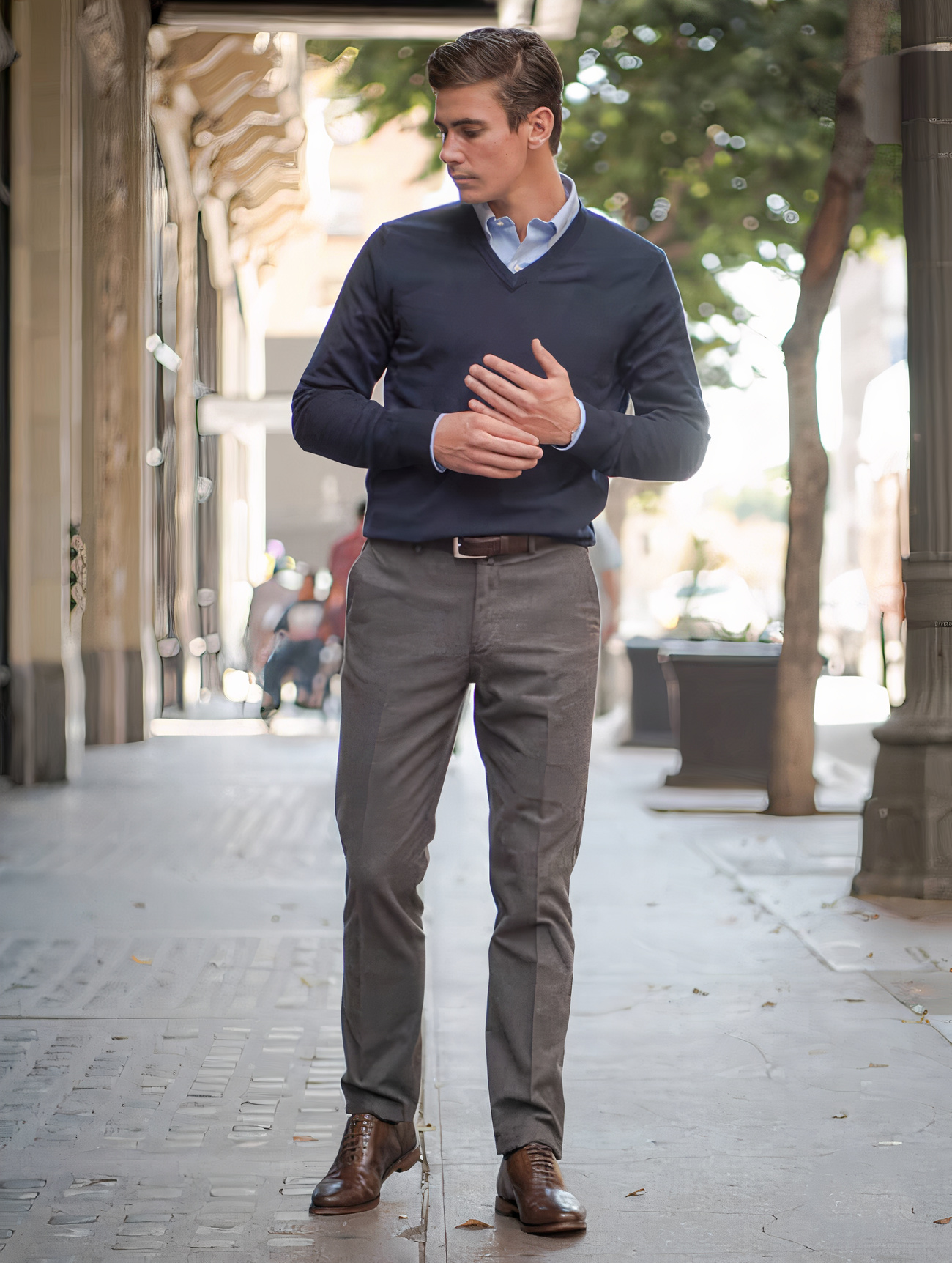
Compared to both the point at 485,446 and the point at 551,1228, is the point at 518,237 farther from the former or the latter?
the point at 551,1228

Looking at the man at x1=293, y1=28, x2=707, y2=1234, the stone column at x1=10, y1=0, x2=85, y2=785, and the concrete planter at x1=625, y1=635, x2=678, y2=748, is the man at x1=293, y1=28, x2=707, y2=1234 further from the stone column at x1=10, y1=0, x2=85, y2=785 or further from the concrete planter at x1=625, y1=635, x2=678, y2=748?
the concrete planter at x1=625, y1=635, x2=678, y2=748

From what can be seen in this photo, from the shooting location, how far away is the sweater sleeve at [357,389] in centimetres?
311

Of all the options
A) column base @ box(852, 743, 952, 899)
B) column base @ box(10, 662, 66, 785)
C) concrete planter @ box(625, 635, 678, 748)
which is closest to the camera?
column base @ box(852, 743, 952, 899)

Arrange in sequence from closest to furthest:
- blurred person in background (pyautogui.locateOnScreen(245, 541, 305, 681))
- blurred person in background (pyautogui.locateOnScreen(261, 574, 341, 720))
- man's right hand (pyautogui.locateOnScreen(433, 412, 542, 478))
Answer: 1. man's right hand (pyautogui.locateOnScreen(433, 412, 542, 478))
2. blurred person in background (pyautogui.locateOnScreen(261, 574, 341, 720))
3. blurred person in background (pyautogui.locateOnScreen(245, 541, 305, 681))

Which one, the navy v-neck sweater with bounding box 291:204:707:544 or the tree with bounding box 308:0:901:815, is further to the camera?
the tree with bounding box 308:0:901:815

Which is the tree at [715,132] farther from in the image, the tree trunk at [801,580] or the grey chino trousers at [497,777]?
the grey chino trousers at [497,777]

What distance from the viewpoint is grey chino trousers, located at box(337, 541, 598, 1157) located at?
10.4 feet

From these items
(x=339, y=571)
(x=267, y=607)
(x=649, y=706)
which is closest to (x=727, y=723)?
(x=649, y=706)

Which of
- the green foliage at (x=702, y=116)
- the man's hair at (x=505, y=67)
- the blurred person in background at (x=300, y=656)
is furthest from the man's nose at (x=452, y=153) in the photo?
the blurred person in background at (x=300, y=656)

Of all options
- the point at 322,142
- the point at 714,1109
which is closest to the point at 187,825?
the point at 714,1109

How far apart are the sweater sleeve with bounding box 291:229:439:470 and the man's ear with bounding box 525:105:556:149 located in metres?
0.34

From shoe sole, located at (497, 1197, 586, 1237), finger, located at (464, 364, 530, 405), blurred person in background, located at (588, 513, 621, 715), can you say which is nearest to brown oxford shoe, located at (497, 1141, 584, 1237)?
shoe sole, located at (497, 1197, 586, 1237)

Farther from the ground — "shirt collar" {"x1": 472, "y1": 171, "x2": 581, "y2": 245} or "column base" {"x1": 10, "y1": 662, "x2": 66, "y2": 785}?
"shirt collar" {"x1": 472, "y1": 171, "x2": 581, "y2": 245}

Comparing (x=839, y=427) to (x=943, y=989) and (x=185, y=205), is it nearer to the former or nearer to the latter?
(x=185, y=205)
